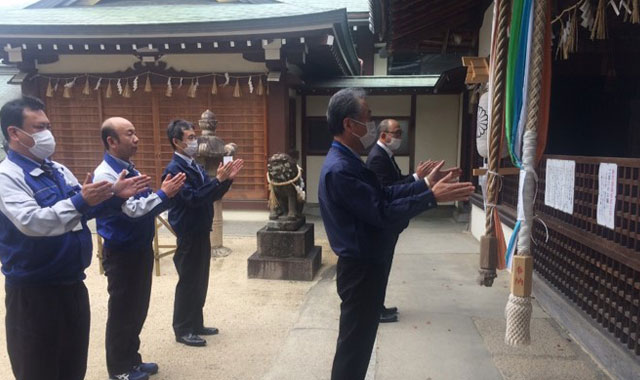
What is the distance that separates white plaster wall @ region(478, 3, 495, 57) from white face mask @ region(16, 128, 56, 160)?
5.59 m

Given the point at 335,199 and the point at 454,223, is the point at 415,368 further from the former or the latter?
the point at 454,223

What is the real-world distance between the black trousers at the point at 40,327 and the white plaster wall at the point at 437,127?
28.2ft

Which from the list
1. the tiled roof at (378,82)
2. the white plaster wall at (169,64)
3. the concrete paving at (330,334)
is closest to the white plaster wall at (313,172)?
the tiled roof at (378,82)

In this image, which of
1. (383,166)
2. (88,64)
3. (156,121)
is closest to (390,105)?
(156,121)

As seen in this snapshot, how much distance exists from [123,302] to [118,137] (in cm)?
109

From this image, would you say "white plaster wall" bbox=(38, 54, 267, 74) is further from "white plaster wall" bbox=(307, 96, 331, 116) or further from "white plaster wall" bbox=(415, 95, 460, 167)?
"white plaster wall" bbox=(415, 95, 460, 167)

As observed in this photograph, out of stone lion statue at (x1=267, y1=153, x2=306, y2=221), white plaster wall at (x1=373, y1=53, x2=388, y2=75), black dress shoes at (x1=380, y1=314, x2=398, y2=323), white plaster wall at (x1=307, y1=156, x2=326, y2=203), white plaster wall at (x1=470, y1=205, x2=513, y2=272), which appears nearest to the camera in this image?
black dress shoes at (x1=380, y1=314, x2=398, y2=323)

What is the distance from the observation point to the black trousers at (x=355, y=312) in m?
2.37

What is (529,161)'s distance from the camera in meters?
2.32

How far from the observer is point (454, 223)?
29.7 feet

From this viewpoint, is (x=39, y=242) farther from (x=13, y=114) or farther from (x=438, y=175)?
(x=438, y=175)

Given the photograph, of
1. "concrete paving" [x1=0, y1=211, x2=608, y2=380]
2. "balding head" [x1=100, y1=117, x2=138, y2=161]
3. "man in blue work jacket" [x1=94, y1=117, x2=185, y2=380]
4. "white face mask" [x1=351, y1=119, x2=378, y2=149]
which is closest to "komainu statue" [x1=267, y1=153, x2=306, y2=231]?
"concrete paving" [x1=0, y1=211, x2=608, y2=380]

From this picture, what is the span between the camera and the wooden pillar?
8.23 meters

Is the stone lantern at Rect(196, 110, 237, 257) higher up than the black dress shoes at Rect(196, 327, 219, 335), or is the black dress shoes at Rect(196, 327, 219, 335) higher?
the stone lantern at Rect(196, 110, 237, 257)
